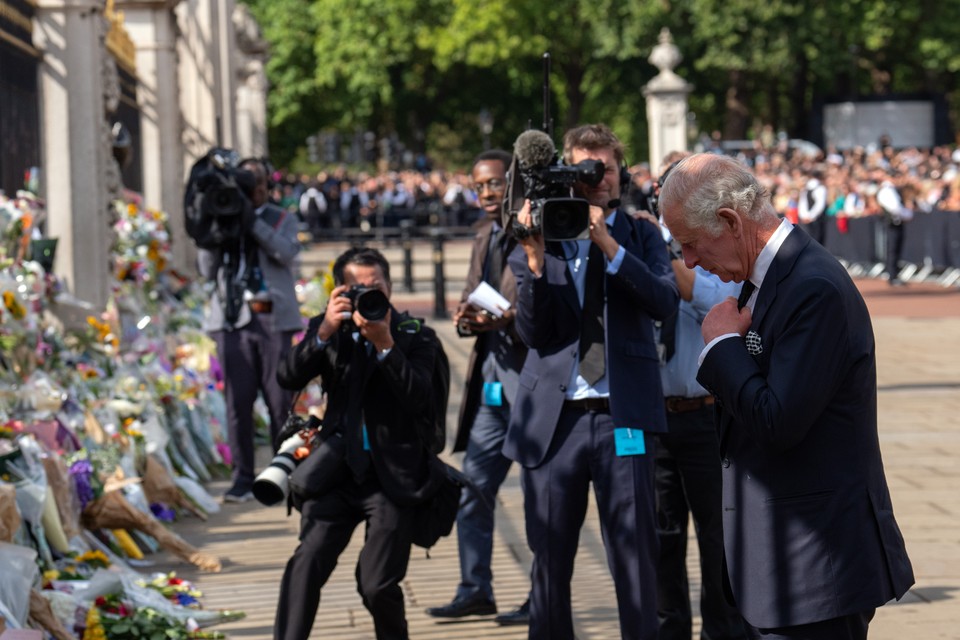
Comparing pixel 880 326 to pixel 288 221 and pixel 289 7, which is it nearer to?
pixel 288 221

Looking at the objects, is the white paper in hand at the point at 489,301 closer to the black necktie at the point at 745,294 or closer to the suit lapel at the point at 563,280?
the suit lapel at the point at 563,280

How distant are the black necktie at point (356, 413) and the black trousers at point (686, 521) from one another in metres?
1.13

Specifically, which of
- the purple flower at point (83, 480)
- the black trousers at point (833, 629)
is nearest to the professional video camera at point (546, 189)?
the black trousers at point (833, 629)

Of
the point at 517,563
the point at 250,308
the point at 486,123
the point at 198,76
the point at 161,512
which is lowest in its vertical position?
the point at 517,563

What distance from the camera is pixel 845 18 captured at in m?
50.9

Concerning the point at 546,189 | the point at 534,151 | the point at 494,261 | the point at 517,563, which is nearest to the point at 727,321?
the point at 546,189

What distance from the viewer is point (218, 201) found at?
931cm

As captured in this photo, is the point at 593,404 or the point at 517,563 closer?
the point at 593,404

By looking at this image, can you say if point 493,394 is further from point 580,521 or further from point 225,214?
point 225,214

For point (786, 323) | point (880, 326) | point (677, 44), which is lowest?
point (880, 326)

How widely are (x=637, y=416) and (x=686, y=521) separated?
3.15ft

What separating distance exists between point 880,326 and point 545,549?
15536 millimetres

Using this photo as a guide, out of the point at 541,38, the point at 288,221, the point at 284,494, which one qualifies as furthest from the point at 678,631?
the point at 541,38

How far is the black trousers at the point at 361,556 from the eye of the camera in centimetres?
538
